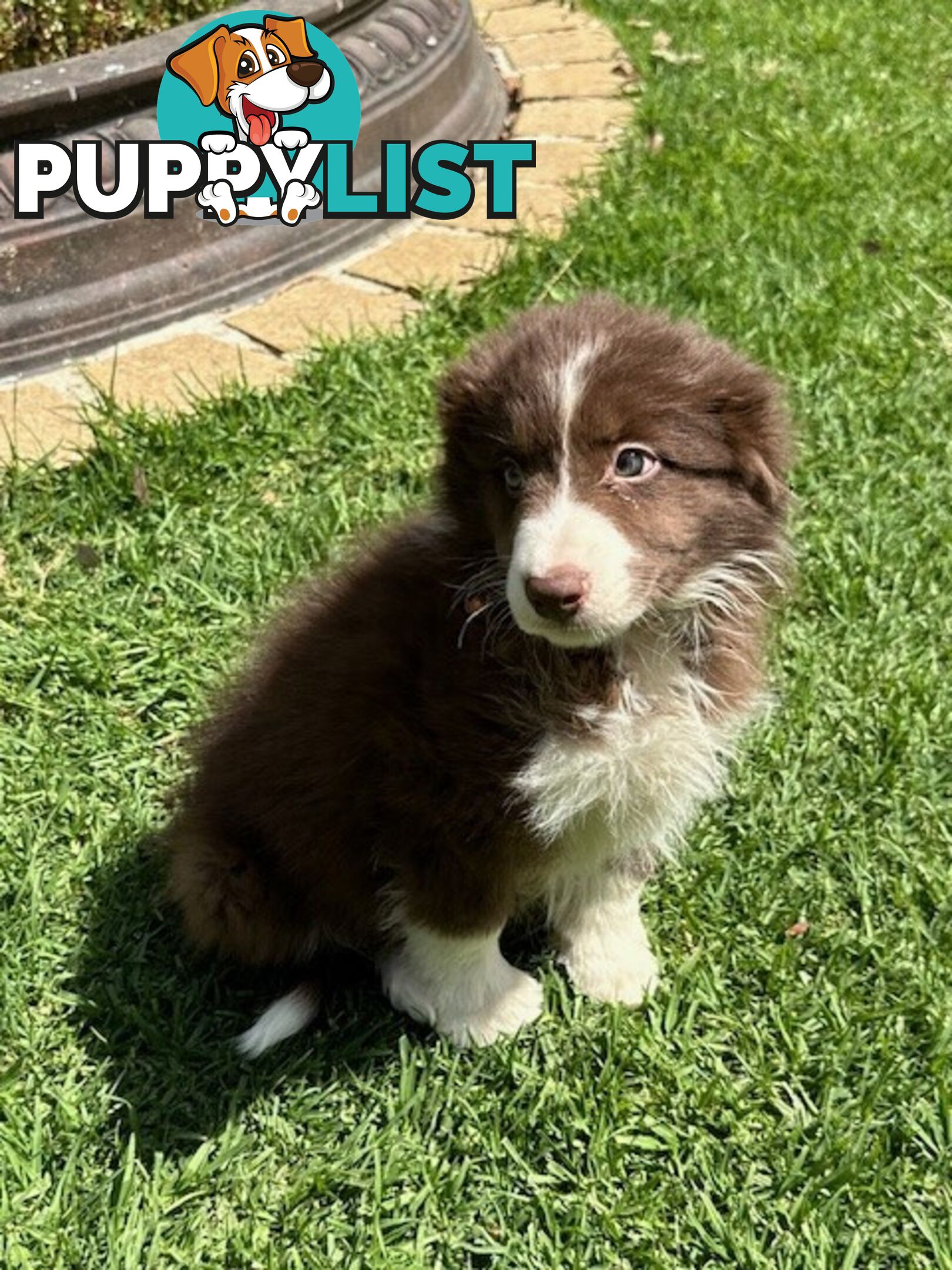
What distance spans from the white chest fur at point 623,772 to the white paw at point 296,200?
3.19 m

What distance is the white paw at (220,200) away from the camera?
15.7 ft

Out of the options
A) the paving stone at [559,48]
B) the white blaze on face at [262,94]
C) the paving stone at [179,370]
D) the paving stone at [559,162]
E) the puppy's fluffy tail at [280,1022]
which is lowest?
the puppy's fluffy tail at [280,1022]

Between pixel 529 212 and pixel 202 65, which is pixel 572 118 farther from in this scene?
pixel 202 65

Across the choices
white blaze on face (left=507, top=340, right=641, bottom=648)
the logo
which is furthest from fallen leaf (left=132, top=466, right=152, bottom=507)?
white blaze on face (left=507, top=340, right=641, bottom=648)

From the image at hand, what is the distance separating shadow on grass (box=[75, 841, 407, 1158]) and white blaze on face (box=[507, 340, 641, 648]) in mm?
1047

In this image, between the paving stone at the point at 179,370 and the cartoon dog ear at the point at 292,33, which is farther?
the cartoon dog ear at the point at 292,33

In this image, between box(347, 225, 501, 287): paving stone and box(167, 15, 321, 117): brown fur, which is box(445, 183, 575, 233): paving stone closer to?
box(347, 225, 501, 287): paving stone

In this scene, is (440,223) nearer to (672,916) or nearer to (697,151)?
(697,151)

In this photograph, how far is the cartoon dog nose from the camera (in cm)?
200

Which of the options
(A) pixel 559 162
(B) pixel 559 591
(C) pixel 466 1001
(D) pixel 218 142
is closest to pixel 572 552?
(B) pixel 559 591

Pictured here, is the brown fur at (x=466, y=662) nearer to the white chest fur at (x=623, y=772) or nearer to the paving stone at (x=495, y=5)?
the white chest fur at (x=623, y=772)

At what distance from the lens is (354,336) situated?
15.1 ft

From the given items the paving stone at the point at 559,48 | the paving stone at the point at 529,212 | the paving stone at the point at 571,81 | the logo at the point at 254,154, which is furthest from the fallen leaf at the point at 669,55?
the logo at the point at 254,154

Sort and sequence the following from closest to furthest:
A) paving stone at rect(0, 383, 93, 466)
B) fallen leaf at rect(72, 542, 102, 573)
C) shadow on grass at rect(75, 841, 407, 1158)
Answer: shadow on grass at rect(75, 841, 407, 1158) → fallen leaf at rect(72, 542, 102, 573) → paving stone at rect(0, 383, 93, 466)
